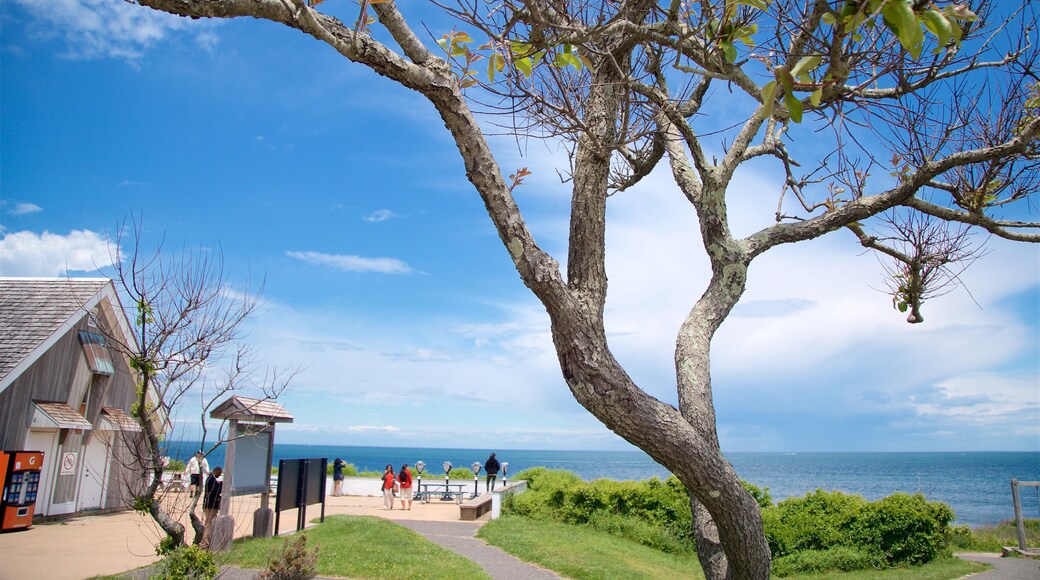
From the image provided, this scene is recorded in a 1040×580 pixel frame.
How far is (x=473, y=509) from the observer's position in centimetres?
1769

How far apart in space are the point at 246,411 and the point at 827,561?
11094mm

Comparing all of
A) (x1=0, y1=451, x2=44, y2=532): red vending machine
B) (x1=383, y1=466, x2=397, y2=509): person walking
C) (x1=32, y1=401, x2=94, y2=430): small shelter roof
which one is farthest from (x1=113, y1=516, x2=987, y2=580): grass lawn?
(x1=32, y1=401, x2=94, y2=430): small shelter roof

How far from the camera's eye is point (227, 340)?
28.1ft

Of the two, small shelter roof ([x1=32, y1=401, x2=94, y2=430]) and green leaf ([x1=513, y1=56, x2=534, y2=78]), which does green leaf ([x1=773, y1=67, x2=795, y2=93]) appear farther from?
small shelter roof ([x1=32, y1=401, x2=94, y2=430])

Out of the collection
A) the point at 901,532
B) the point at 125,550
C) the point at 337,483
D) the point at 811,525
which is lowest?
the point at 125,550

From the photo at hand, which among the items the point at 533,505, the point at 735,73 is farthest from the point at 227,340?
the point at 533,505

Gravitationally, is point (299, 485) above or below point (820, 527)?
above

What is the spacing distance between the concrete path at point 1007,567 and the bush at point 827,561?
1.68 metres

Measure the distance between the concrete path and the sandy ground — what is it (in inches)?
466

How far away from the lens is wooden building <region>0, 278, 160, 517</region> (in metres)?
15.2

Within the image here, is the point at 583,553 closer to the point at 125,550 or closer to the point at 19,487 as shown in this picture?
the point at 125,550

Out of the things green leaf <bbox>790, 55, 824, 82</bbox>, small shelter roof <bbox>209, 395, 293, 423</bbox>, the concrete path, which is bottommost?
the concrete path

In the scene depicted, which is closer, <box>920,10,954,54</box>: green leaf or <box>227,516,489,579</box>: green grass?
<box>920,10,954,54</box>: green leaf

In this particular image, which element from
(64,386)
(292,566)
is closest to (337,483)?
(64,386)
